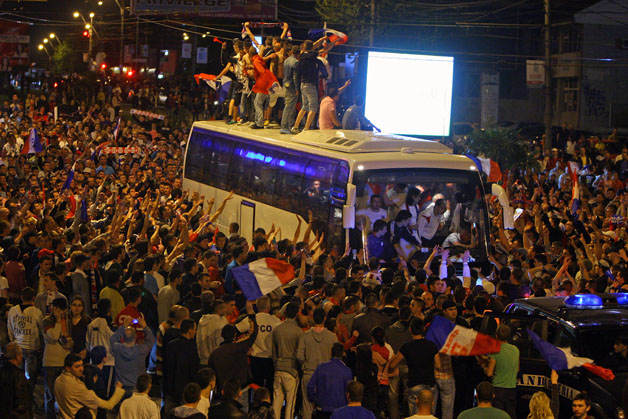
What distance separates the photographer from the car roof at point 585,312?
8453mm

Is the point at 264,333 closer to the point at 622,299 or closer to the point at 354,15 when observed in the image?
the point at 622,299

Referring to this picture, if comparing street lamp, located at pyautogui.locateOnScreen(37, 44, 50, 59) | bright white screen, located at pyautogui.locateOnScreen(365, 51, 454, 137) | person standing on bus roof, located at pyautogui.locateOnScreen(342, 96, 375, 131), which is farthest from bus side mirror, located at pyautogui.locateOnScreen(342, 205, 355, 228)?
street lamp, located at pyautogui.locateOnScreen(37, 44, 50, 59)

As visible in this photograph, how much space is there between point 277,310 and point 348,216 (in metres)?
3.42

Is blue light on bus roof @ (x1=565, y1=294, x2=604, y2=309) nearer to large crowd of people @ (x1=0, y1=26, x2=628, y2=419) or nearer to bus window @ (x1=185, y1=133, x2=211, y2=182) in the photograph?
large crowd of people @ (x1=0, y1=26, x2=628, y2=419)

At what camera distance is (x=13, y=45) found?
6712 centimetres

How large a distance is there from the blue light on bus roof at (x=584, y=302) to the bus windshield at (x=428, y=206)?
16.5 ft

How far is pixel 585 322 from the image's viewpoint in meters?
8.46

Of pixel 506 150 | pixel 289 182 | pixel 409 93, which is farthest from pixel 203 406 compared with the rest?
pixel 506 150

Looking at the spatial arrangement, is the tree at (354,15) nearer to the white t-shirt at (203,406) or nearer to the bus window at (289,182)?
the bus window at (289,182)

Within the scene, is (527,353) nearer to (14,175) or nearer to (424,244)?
(424,244)

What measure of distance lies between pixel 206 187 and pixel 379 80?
7.21 meters

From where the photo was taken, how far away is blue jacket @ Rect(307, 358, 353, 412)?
8430 millimetres

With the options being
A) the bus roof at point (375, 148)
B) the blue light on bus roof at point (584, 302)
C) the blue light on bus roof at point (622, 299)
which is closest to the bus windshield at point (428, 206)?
the bus roof at point (375, 148)

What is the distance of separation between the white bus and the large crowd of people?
0.28m
